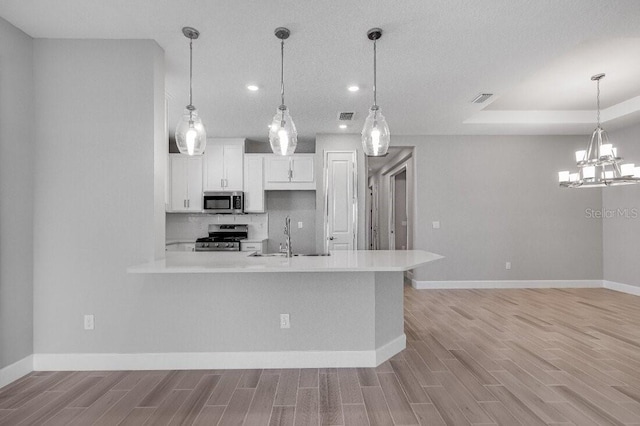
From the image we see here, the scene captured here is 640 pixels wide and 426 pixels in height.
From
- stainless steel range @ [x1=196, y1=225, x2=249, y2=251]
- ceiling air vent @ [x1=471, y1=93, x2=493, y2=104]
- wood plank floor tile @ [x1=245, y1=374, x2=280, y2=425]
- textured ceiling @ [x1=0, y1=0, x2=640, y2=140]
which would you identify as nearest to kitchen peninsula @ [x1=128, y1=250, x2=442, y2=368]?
wood plank floor tile @ [x1=245, y1=374, x2=280, y2=425]

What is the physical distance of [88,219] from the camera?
8.90 feet

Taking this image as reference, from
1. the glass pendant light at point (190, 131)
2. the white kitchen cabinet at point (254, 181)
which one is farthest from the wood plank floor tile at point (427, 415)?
the white kitchen cabinet at point (254, 181)

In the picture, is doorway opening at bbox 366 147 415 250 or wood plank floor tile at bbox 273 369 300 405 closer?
wood plank floor tile at bbox 273 369 300 405

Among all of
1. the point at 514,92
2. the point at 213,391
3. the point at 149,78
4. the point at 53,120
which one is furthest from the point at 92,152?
the point at 514,92

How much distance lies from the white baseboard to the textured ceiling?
2.52 m

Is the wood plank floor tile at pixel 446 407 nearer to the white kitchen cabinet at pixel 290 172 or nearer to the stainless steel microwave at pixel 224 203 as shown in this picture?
the white kitchen cabinet at pixel 290 172

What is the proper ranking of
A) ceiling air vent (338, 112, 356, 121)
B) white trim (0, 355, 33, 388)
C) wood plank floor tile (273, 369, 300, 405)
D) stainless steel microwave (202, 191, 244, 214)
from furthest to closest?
1. stainless steel microwave (202, 191, 244, 214)
2. ceiling air vent (338, 112, 356, 121)
3. white trim (0, 355, 33, 388)
4. wood plank floor tile (273, 369, 300, 405)

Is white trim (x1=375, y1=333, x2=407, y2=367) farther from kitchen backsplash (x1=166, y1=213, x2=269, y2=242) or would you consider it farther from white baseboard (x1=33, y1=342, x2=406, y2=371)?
kitchen backsplash (x1=166, y1=213, x2=269, y2=242)

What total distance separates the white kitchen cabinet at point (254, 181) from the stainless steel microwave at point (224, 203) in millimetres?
143

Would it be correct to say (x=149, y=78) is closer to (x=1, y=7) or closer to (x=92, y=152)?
(x=92, y=152)

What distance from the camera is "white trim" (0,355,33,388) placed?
2426 mm

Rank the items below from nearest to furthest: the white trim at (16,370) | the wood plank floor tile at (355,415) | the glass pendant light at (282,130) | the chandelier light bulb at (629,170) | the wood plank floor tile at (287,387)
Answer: the wood plank floor tile at (355,415) → the wood plank floor tile at (287,387) → the white trim at (16,370) → the glass pendant light at (282,130) → the chandelier light bulb at (629,170)

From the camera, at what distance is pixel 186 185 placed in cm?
571

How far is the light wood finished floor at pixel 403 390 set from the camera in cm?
206
